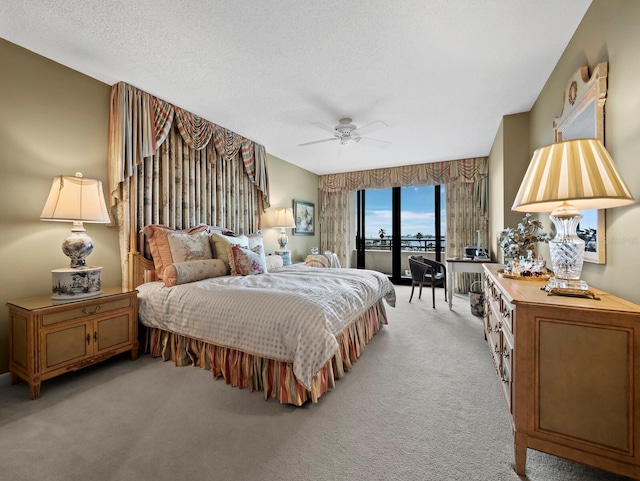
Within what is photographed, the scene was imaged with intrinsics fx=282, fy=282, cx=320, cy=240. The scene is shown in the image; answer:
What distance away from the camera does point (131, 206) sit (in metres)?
2.90

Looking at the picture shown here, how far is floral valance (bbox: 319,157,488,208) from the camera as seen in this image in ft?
17.6

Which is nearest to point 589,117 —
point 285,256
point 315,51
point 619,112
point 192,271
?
point 619,112

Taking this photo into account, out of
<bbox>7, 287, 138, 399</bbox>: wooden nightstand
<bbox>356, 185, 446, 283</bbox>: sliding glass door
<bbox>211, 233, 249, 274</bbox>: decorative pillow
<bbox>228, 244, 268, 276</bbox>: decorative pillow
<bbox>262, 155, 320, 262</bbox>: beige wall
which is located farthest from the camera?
<bbox>356, 185, 446, 283</bbox>: sliding glass door

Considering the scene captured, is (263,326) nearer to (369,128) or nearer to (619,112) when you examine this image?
(619,112)

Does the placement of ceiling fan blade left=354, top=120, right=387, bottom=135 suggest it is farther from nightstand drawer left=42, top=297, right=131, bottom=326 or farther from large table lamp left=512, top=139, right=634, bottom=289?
nightstand drawer left=42, top=297, right=131, bottom=326

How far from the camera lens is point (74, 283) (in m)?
2.21

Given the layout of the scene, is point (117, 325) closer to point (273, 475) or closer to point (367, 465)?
point (273, 475)

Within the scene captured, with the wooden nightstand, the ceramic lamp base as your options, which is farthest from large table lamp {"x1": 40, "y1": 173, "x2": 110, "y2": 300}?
the wooden nightstand

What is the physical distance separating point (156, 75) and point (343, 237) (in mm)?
4751

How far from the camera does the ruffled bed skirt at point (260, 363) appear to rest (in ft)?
6.30

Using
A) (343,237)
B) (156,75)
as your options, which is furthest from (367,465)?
(343,237)

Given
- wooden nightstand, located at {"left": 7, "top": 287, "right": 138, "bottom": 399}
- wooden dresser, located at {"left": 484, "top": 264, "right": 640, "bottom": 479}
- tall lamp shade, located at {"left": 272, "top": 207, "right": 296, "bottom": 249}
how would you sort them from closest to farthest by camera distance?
wooden dresser, located at {"left": 484, "top": 264, "right": 640, "bottom": 479} → wooden nightstand, located at {"left": 7, "top": 287, "right": 138, "bottom": 399} → tall lamp shade, located at {"left": 272, "top": 207, "right": 296, "bottom": 249}

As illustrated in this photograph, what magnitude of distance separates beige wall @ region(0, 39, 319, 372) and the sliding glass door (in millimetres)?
5168

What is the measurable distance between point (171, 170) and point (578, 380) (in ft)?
12.6
